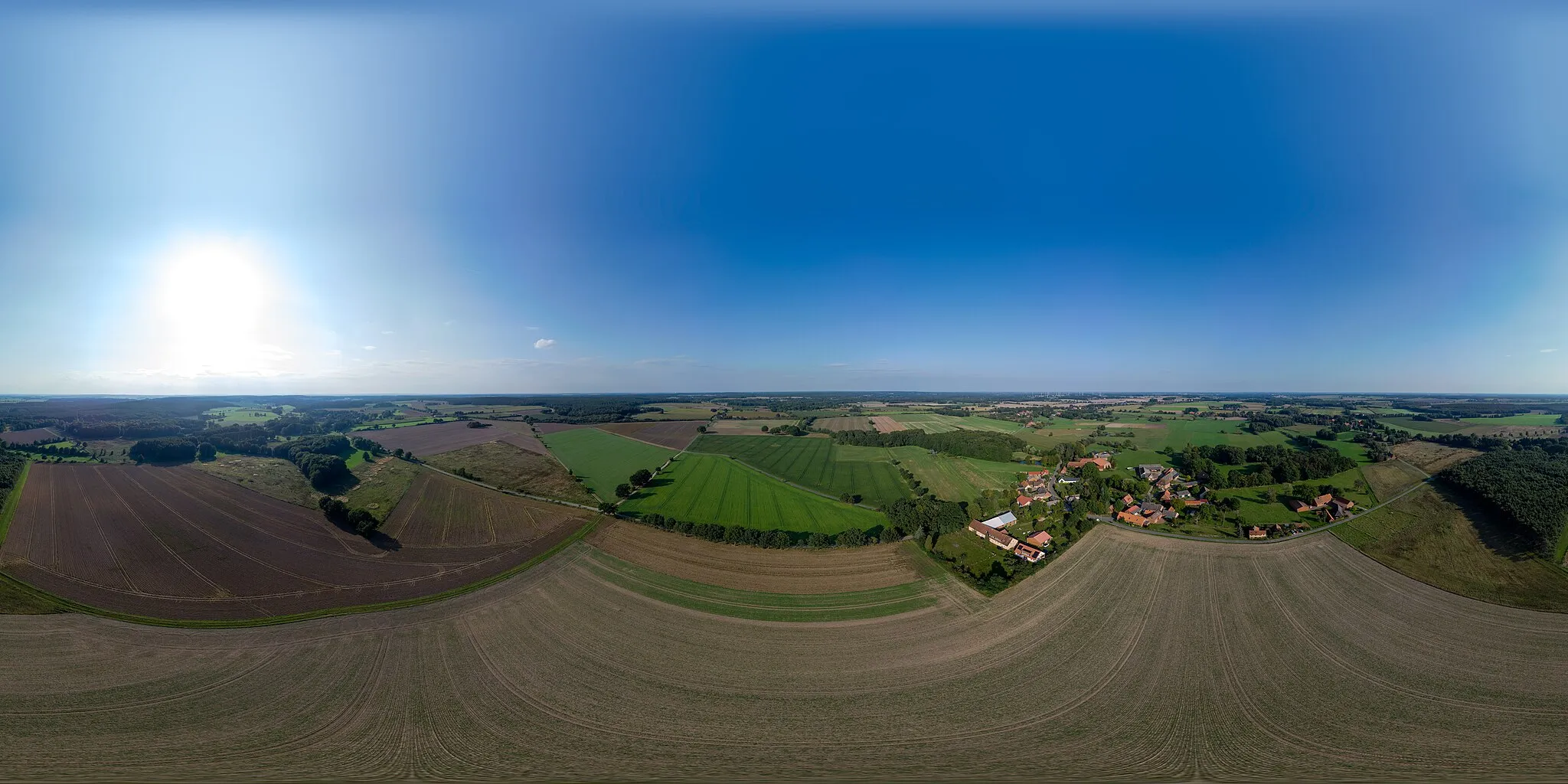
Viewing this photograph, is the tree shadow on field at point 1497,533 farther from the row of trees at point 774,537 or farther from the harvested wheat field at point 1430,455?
the row of trees at point 774,537

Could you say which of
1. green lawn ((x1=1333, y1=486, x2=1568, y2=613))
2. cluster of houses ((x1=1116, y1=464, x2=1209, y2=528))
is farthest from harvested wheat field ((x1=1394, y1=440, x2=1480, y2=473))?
cluster of houses ((x1=1116, y1=464, x2=1209, y2=528))

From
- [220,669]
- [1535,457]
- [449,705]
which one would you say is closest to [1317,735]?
[449,705]

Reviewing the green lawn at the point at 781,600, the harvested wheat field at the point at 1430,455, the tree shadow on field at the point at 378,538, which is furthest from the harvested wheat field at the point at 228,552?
the harvested wheat field at the point at 1430,455

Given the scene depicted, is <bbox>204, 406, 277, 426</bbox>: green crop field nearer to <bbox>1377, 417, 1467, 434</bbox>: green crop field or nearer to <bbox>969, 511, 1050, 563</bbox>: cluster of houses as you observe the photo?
<bbox>969, 511, 1050, 563</bbox>: cluster of houses

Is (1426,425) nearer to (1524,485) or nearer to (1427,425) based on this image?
(1427,425)

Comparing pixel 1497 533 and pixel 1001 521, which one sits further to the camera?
pixel 1001 521

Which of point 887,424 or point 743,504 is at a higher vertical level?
point 887,424

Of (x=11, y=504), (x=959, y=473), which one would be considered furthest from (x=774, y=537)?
(x=11, y=504)

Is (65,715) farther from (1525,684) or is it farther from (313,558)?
(1525,684)
